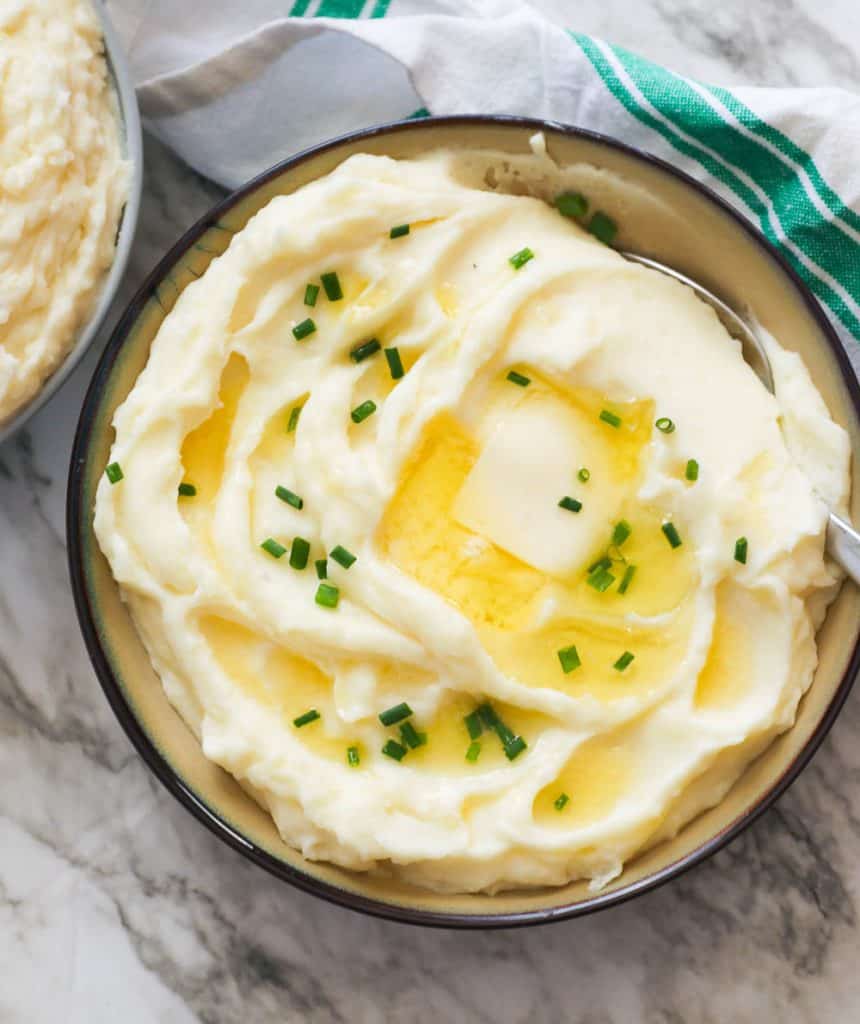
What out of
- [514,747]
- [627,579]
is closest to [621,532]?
[627,579]

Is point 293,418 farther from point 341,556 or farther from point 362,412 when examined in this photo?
point 341,556

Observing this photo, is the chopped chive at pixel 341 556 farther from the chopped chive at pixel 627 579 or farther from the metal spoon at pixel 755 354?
the metal spoon at pixel 755 354

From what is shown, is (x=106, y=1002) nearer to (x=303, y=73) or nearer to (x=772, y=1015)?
(x=772, y=1015)

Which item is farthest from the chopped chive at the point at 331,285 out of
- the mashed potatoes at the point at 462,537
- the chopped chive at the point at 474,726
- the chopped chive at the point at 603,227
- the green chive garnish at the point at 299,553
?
the chopped chive at the point at 474,726

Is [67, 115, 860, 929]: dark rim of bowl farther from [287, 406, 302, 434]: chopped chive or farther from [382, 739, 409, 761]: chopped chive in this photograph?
[287, 406, 302, 434]: chopped chive

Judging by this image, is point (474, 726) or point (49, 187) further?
point (49, 187)
